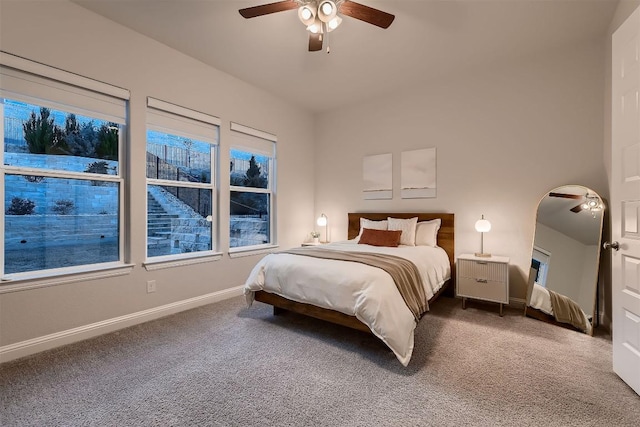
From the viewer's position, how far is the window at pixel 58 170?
7.31ft

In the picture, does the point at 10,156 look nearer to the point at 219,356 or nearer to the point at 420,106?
the point at 219,356

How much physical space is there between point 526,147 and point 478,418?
9.95 ft

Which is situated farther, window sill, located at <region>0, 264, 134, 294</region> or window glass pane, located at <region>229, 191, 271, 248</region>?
window glass pane, located at <region>229, 191, 271, 248</region>

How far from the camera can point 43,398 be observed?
1715 mm

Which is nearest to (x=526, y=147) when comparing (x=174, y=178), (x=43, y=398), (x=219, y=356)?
(x=219, y=356)

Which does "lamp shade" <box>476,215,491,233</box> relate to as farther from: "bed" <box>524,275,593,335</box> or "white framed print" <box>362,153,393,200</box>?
"white framed print" <box>362,153,393,200</box>

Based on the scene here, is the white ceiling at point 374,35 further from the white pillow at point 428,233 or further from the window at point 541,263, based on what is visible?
the window at point 541,263

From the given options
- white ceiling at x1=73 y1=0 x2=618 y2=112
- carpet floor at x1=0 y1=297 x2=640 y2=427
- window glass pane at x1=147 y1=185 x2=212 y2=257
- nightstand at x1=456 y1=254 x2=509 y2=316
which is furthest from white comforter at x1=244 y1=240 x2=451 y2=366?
white ceiling at x1=73 y1=0 x2=618 y2=112

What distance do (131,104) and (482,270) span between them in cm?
406

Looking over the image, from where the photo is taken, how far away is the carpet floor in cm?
157

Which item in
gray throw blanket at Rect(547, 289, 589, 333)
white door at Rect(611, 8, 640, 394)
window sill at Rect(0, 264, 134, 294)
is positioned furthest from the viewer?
gray throw blanket at Rect(547, 289, 589, 333)

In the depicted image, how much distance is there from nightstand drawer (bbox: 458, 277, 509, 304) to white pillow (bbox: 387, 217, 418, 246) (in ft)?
2.48

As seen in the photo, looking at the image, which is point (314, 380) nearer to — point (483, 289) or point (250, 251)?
point (483, 289)

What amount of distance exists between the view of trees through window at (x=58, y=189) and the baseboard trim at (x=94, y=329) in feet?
1.86
